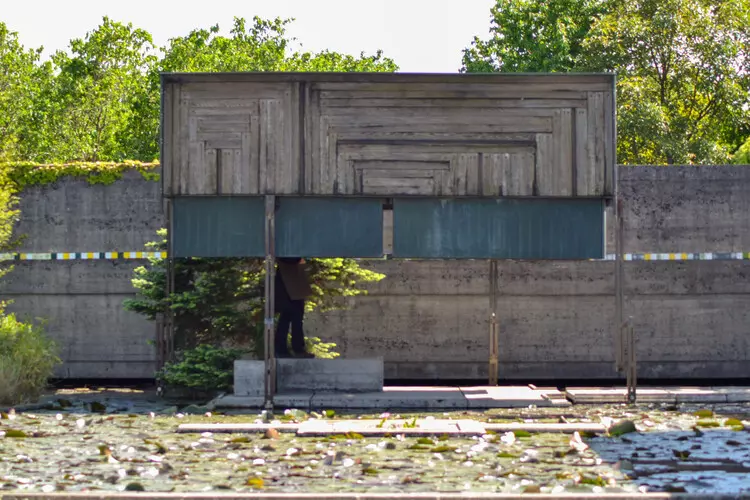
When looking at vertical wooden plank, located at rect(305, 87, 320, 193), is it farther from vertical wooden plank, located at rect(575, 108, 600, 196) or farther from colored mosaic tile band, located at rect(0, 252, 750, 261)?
colored mosaic tile band, located at rect(0, 252, 750, 261)

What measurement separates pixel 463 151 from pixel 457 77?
108 centimetres

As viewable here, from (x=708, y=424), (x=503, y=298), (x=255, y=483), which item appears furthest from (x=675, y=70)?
(x=255, y=483)

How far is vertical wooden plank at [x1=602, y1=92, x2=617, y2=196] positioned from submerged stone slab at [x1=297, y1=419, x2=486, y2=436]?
506cm

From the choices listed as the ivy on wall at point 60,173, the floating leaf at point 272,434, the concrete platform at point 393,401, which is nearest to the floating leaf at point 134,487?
the floating leaf at point 272,434

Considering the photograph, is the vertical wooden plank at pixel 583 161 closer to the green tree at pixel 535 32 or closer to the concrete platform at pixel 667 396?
the concrete platform at pixel 667 396

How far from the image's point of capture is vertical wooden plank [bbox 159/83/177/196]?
17.2m

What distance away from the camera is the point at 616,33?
125ft

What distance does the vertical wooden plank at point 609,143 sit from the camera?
17.2 m

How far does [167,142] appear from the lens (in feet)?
56.7

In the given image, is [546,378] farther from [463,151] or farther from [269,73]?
[269,73]

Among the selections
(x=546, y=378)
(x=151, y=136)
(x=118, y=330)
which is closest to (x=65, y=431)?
(x=118, y=330)

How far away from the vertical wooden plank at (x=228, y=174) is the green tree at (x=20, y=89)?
36.6 metres

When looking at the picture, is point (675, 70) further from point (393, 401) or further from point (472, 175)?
point (393, 401)

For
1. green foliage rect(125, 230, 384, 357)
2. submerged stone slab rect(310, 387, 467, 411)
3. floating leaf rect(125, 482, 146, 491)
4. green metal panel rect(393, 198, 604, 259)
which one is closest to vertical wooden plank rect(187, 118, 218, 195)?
green foliage rect(125, 230, 384, 357)
